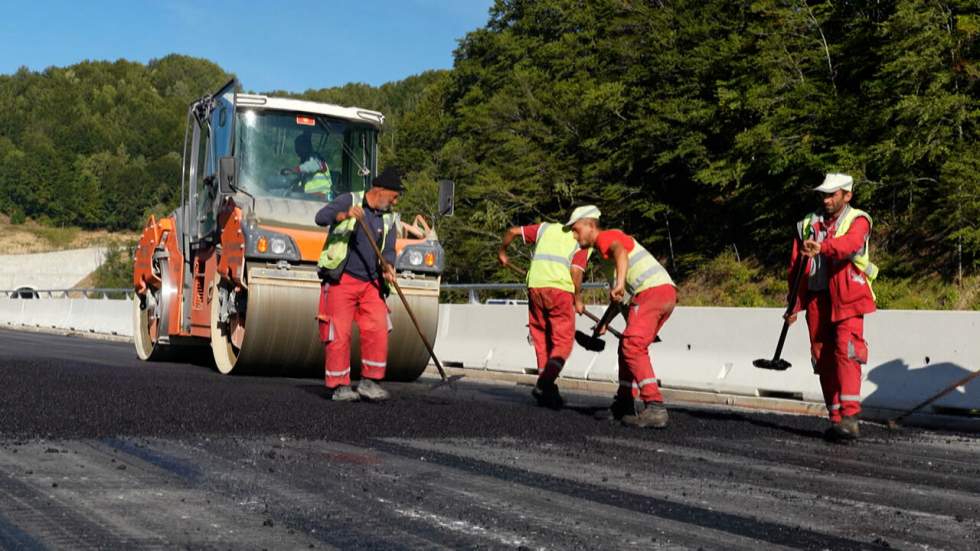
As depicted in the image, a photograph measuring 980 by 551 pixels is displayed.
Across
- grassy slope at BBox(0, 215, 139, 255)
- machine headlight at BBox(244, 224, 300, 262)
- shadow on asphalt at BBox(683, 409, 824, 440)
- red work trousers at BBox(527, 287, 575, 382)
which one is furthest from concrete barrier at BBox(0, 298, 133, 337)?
grassy slope at BBox(0, 215, 139, 255)

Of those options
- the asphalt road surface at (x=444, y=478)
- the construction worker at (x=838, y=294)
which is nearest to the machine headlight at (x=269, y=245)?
the asphalt road surface at (x=444, y=478)

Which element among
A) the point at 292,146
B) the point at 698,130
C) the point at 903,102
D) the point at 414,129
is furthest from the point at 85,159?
the point at 292,146

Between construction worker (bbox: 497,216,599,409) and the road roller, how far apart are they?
1.81 metres

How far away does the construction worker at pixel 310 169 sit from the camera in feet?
42.4

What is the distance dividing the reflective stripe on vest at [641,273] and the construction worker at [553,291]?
3.11 ft

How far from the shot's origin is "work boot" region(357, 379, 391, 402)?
9.62 m

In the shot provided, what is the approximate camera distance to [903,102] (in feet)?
98.8

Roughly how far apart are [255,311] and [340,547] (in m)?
7.73

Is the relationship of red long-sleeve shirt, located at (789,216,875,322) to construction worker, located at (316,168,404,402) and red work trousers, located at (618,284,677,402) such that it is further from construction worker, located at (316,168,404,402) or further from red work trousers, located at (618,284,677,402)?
construction worker, located at (316,168,404,402)

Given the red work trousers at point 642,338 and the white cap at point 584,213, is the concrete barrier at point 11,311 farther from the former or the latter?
the red work trousers at point 642,338

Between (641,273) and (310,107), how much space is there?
5.32 m

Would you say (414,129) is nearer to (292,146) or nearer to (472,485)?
(292,146)

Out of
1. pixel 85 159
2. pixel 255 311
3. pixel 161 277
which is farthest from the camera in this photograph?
pixel 85 159

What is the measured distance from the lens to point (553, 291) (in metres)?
10.2
